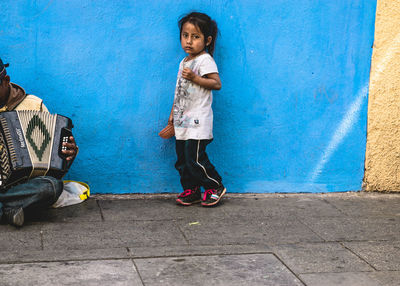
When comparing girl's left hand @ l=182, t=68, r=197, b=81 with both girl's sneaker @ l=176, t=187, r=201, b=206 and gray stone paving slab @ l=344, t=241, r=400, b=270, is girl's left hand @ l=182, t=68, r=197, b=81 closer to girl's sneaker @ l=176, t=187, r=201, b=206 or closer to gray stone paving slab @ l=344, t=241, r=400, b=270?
girl's sneaker @ l=176, t=187, r=201, b=206

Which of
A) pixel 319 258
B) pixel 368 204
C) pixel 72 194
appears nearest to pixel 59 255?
pixel 72 194

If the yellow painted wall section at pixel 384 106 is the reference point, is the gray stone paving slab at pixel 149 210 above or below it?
below

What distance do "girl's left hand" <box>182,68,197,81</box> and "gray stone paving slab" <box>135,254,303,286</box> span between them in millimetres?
1409

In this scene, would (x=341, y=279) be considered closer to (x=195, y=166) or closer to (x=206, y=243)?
(x=206, y=243)

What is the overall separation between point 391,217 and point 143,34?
243cm

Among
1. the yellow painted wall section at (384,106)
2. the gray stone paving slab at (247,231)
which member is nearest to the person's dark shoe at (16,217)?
the gray stone paving slab at (247,231)

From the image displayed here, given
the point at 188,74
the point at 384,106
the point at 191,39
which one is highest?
the point at 191,39

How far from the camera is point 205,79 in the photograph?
4012 mm

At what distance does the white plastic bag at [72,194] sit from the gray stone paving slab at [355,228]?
171 cm

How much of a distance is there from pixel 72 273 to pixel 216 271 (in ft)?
2.60

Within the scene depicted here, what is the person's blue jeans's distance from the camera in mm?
3664

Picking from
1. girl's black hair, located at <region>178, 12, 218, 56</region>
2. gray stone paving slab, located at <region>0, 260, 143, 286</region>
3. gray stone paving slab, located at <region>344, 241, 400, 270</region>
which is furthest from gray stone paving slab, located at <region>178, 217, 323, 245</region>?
girl's black hair, located at <region>178, 12, 218, 56</region>

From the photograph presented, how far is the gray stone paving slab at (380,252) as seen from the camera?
3182 mm

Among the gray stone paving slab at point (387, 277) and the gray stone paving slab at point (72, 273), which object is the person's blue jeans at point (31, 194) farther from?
the gray stone paving slab at point (387, 277)
